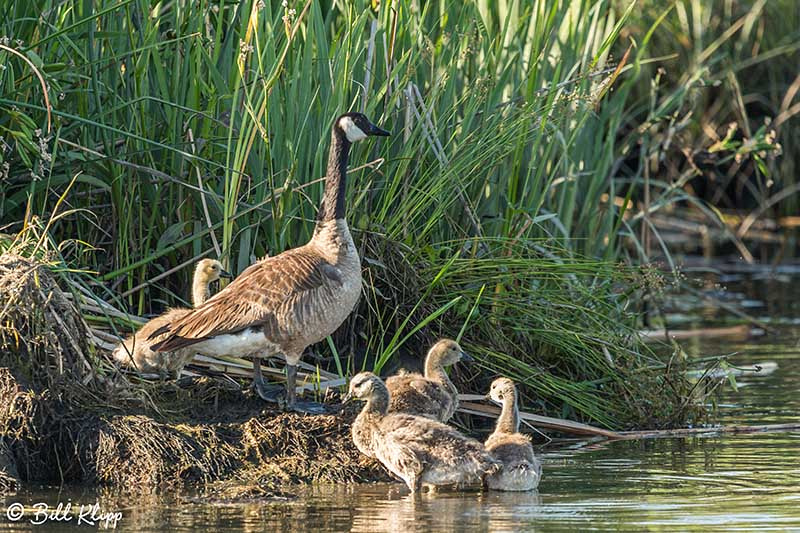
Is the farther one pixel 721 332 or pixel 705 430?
pixel 721 332

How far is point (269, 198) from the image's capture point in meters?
8.03

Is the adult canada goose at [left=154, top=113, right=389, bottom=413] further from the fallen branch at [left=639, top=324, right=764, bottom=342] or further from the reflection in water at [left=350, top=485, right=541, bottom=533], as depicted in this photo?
the fallen branch at [left=639, top=324, right=764, bottom=342]

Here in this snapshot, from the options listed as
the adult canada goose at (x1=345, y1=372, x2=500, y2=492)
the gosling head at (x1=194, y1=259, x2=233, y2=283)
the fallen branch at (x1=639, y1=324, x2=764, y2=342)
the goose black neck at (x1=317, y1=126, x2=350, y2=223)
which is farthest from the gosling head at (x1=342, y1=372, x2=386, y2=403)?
the fallen branch at (x1=639, y1=324, x2=764, y2=342)

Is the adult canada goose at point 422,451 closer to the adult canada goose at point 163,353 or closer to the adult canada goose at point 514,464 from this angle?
the adult canada goose at point 514,464

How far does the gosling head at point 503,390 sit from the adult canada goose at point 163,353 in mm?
1563

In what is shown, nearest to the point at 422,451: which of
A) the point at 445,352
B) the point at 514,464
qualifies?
the point at 514,464

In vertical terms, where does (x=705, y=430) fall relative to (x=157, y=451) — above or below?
below

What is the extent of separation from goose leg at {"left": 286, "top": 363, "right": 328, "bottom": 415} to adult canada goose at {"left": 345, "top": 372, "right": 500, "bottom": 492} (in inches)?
15.1

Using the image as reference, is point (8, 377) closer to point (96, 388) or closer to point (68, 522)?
point (96, 388)

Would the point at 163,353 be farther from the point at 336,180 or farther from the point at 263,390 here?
the point at 336,180

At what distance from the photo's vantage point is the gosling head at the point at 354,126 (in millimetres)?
7766

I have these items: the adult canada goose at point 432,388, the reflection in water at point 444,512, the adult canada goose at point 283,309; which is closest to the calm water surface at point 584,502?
the reflection in water at point 444,512

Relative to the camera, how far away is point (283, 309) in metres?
7.34

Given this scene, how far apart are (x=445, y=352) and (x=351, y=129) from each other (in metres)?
1.31
